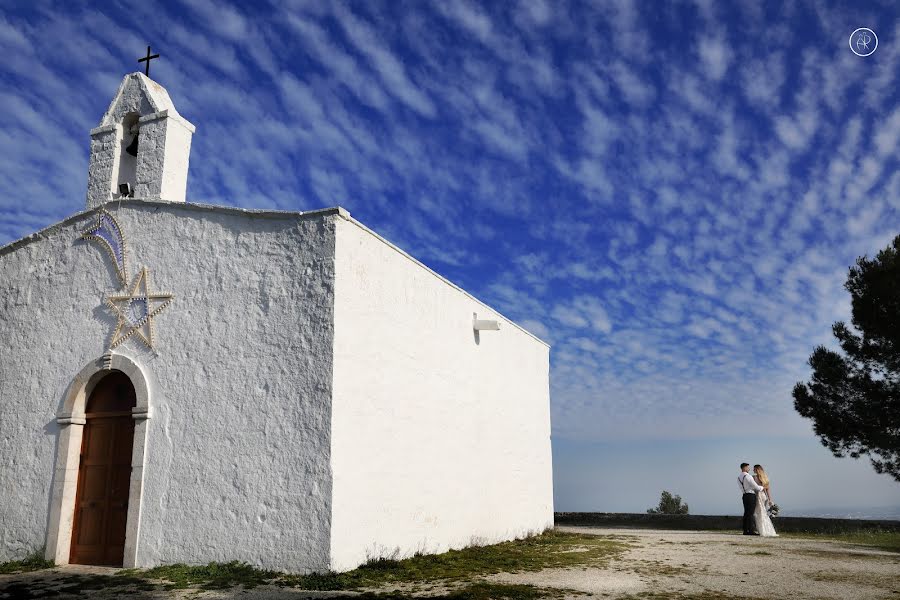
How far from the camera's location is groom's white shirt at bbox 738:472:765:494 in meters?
14.1

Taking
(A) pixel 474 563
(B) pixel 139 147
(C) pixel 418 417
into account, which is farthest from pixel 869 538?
(B) pixel 139 147

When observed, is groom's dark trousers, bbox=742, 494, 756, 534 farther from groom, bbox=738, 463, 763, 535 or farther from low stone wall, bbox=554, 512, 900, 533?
low stone wall, bbox=554, 512, 900, 533

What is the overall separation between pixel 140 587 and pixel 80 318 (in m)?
4.36

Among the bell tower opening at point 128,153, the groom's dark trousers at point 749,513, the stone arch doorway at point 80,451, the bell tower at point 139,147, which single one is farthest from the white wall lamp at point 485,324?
the groom's dark trousers at point 749,513

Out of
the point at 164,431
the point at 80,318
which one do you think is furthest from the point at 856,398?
the point at 80,318

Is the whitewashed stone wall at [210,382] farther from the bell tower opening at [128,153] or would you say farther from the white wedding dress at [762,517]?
the white wedding dress at [762,517]

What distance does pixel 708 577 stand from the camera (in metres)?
8.36

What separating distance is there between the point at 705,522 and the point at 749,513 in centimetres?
277

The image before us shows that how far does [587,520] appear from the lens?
18.8m

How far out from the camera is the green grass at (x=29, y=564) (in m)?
9.09

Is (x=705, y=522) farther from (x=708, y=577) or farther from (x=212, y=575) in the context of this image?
(x=212, y=575)

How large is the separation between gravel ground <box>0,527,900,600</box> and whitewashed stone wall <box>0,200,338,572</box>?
104 centimetres

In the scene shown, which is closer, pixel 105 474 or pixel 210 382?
pixel 210 382

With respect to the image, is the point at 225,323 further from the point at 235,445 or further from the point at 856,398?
the point at 856,398
